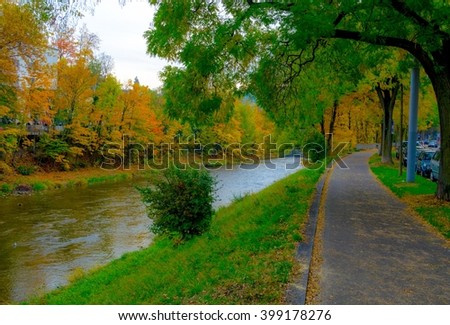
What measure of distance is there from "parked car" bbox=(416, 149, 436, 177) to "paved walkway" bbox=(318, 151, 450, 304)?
12552 mm

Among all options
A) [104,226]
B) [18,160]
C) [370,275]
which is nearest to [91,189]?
[18,160]

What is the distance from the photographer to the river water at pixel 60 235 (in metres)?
10.9

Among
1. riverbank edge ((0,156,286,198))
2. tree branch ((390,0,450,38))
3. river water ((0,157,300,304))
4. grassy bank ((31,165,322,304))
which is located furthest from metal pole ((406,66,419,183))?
riverbank edge ((0,156,286,198))

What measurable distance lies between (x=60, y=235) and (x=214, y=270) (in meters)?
10.6

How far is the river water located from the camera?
10906 mm

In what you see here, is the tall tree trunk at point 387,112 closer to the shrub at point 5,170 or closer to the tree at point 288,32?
the tree at point 288,32

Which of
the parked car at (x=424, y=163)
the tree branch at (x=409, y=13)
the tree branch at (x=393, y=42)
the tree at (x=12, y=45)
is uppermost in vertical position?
the tree at (x=12, y=45)

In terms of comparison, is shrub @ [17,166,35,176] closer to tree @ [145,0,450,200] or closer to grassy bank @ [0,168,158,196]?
grassy bank @ [0,168,158,196]

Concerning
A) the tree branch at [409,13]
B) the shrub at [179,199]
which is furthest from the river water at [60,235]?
the tree branch at [409,13]

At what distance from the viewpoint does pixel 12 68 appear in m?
23.3

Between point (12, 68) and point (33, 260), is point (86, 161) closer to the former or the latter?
point (12, 68)

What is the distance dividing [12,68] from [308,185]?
18.5m

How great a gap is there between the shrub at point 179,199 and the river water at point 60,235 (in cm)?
92

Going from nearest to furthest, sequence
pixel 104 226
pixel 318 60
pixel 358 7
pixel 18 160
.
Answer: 1. pixel 358 7
2. pixel 318 60
3. pixel 104 226
4. pixel 18 160
